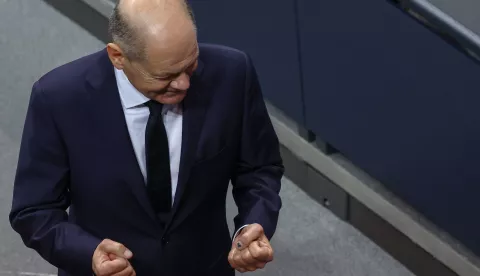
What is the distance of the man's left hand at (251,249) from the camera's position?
2.21 m

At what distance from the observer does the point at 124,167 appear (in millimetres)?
2258

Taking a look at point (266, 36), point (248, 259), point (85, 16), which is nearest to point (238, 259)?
point (248, 259)

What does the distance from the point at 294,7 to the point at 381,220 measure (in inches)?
35.8

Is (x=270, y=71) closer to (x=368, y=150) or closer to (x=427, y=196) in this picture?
(x=368, y=150)

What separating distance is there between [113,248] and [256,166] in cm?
41

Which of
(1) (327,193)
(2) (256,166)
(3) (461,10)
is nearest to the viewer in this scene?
(2) (256,166)

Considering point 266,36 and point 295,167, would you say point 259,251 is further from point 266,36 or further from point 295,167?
point 295,167

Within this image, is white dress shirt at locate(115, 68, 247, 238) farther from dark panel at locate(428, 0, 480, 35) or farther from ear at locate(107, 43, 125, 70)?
dark panel at locate(428, 0, 480, 35)

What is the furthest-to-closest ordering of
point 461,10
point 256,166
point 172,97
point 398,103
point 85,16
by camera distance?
point 85,16, point 398,103, point 461,10, point 256,166, point 172,97

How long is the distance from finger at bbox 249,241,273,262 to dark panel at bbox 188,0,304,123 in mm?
1510

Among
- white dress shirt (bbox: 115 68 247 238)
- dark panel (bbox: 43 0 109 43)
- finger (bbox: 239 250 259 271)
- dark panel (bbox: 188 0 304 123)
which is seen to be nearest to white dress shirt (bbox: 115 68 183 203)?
white dress shirt (bbox: 115 68 247 238)

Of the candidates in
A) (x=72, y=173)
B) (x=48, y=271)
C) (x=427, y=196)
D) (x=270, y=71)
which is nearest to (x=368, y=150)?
(x=427, y=196)

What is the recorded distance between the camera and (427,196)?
11.6ft

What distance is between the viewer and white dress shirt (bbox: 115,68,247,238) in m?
2.19
